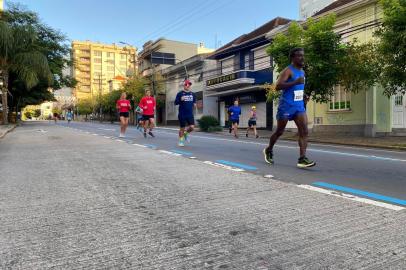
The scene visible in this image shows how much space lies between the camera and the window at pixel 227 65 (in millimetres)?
35013

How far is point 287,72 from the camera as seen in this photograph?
22.0 ft

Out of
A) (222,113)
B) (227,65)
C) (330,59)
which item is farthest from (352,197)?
(222,113)

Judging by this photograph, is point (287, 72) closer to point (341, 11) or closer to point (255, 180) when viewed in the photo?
point (255, 180)

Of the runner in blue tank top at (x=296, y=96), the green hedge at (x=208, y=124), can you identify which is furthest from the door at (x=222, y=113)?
the runner in blue tank top at (x=296, y=96)

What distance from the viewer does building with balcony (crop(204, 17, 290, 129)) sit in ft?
99.6

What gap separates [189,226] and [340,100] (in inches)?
779

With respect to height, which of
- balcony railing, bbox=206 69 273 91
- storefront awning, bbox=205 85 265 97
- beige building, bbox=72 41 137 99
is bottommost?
storefront awning, bbox=205 85 265 97

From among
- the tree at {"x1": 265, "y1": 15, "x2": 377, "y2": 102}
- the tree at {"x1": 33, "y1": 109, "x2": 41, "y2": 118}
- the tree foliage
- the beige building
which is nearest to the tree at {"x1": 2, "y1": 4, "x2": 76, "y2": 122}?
the tree at {"x1": 265, "y1": 15, "x2": 377, "y2": 102}

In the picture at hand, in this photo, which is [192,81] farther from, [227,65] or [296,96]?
[296,96]

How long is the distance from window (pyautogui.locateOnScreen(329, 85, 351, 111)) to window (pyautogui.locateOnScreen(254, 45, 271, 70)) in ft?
29.7

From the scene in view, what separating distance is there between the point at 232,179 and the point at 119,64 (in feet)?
452

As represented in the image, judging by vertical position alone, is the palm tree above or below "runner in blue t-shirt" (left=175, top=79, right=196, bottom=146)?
above

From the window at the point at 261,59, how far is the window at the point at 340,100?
9.04 m

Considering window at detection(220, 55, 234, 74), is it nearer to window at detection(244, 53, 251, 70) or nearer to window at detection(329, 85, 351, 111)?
window at detection(244, 53, 251, 70)
